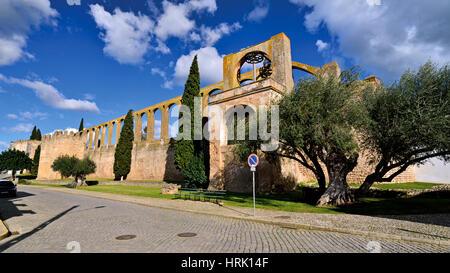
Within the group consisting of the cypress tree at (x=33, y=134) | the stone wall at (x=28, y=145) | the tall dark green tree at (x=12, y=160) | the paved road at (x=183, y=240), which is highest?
the cypress tree at (x=33, y=134)

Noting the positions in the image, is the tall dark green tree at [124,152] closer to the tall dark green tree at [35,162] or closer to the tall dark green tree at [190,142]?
the tall dark green tree at [190,142]

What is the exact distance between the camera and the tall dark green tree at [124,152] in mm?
36438

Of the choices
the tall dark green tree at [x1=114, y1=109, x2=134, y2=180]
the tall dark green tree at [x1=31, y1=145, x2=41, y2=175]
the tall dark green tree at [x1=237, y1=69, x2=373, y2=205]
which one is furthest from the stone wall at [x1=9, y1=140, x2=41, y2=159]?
the tall dark green tree at [x1=237, y1=69, x2=373, y2=205]

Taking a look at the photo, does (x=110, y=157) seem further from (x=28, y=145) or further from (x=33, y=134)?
(x=33, y=134)

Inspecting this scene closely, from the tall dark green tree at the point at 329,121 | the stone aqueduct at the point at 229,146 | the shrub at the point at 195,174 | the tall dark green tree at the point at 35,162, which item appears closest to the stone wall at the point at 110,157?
the stone aqueduct at the point at 229,146

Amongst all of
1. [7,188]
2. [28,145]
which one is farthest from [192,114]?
[28,145]

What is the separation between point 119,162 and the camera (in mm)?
36531

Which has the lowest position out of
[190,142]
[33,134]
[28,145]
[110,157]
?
[110,157]

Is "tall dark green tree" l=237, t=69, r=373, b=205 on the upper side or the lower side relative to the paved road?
upper

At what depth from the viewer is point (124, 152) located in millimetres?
37094

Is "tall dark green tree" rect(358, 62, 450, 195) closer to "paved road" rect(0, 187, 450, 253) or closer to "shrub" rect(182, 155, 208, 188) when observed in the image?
"paved road" rect(0, 187, 450, 253)

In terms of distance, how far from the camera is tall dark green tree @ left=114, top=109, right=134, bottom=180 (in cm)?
3644

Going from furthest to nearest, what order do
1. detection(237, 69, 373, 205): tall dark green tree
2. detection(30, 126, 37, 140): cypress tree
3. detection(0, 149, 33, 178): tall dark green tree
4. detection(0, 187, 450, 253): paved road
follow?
1. detection(30, 126, 37, 140): cypress tree
2. detection(0, 149, 33, 178): tall dark green tree
3. detection(237, 69, 373, 205): tall dark green tree
4. detection(0, 187, 450, 253): paved road
